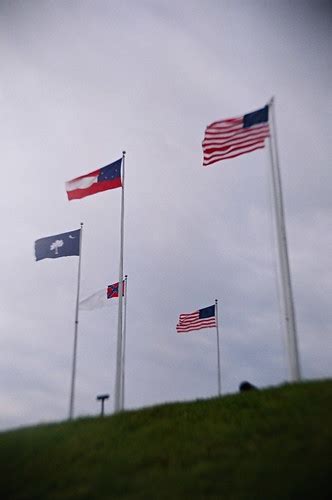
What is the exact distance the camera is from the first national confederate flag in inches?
872

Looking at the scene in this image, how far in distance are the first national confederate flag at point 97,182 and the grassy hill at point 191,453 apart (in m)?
9.90

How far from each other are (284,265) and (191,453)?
24.8ft

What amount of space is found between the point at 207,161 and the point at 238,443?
1022cm

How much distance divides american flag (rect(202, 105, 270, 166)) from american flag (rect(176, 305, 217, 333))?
1155 cm

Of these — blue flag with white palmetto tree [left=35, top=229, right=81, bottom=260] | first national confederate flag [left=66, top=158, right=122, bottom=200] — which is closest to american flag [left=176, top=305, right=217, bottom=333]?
blue flag with white palmetto tree [left=35, top=229, right=81, bottom=260]

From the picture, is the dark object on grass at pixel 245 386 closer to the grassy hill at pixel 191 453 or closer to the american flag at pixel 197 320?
the grassy hill at pixel 191 453

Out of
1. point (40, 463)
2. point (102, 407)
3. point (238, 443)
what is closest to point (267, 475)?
point (238, 443)

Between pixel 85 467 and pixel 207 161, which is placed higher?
pixel 207 161

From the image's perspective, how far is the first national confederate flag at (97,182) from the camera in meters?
22.1

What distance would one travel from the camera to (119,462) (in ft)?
37.4

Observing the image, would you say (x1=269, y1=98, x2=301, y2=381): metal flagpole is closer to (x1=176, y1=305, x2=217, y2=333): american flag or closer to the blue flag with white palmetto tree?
the blue flag with white palmetto tree

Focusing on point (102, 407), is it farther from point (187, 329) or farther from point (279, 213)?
point (187, 329)

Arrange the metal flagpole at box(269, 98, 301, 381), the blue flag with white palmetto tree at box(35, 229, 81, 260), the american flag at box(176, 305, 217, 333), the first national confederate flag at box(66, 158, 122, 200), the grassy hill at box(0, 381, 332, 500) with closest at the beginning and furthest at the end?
the grassy hill at box(0, 381, 332, 500), the metal flagpole at box(269, 98, 301, 381), the first national confederate flag at box(66, 158, 122, 200), the blue flag with white palmetto tree at box(35, 229, 81, 260), the american flag at box(176, 305, 217, 333)

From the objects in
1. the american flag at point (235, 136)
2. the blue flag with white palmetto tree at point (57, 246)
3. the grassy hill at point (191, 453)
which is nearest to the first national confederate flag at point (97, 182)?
the blue flag with white palmetto tree at point (57, 246)
